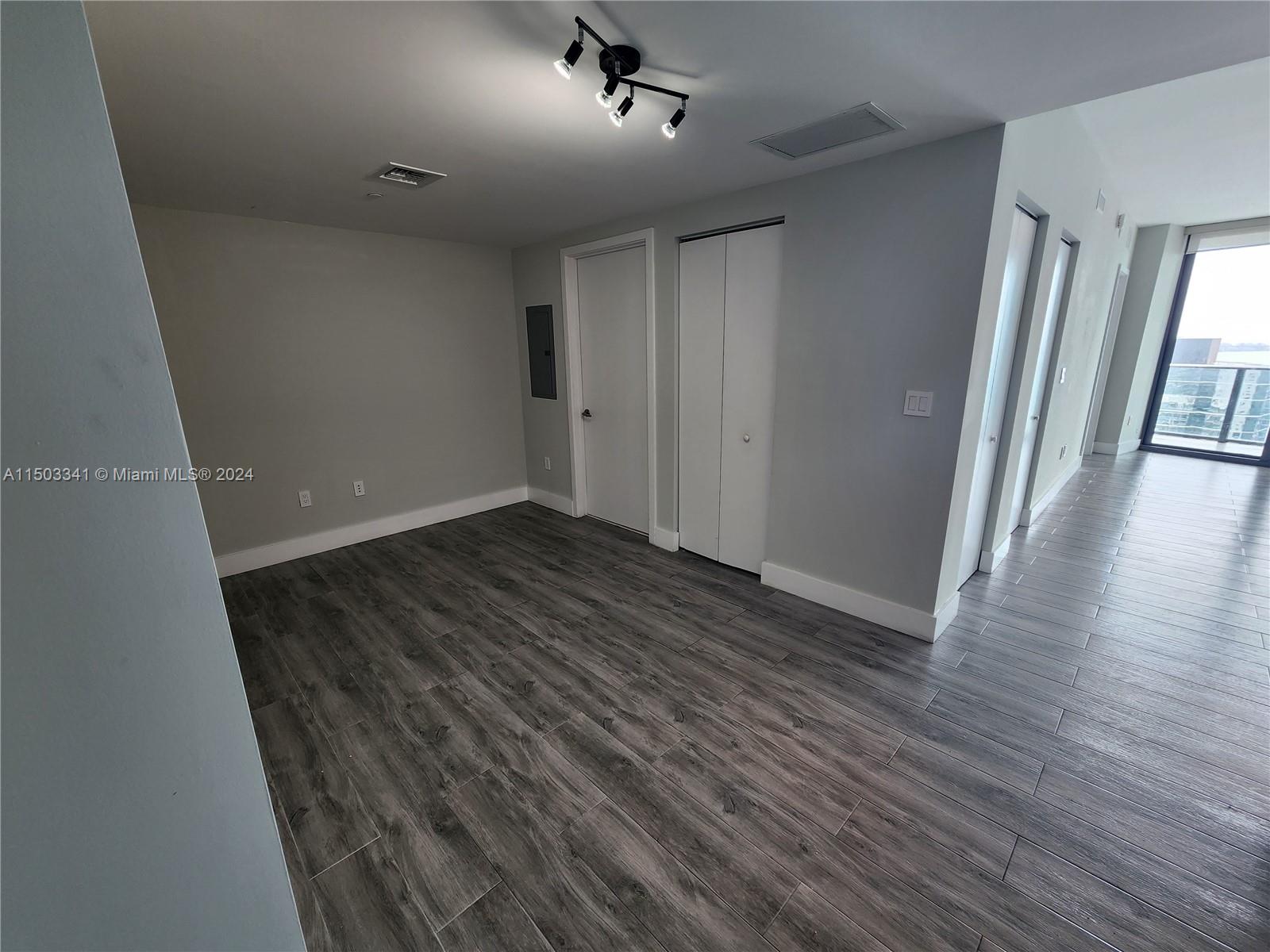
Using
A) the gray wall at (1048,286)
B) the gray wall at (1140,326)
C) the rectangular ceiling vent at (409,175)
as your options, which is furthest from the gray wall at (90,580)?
the gray wall at (1140,326)

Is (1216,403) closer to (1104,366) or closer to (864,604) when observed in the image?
(1104,366)

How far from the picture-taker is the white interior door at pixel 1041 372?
3.47 m

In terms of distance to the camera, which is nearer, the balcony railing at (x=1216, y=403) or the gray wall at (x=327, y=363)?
the gray wall at (x=327, y=363)

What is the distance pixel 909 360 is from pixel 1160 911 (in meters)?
2.08

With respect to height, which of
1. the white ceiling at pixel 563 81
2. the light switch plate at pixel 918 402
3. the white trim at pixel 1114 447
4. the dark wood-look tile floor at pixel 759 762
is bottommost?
the dark wood-look tile floor at pixel 759 762

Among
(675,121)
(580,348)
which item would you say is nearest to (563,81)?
(675,121)

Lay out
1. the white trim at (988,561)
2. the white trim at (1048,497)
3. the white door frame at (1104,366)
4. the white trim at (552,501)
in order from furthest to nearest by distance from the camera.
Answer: the white door frame at (1104,366) → the white trim at (552,501) → the white trim at (1048,497) → the white trim at (988,561)

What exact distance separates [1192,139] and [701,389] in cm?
357

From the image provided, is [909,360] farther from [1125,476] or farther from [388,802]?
[1125,476]

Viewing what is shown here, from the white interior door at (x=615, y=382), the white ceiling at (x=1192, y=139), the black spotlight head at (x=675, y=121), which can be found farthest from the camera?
the white interior door at (x=615, y=382)

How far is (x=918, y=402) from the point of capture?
2465mm

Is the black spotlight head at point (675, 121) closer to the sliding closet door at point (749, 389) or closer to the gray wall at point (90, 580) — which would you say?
the sliding closet door at point (749, 389)

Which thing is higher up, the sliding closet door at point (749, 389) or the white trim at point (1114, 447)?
the sliding closet door at point (749, 389)

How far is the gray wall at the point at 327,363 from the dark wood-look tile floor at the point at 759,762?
34.0 inches
